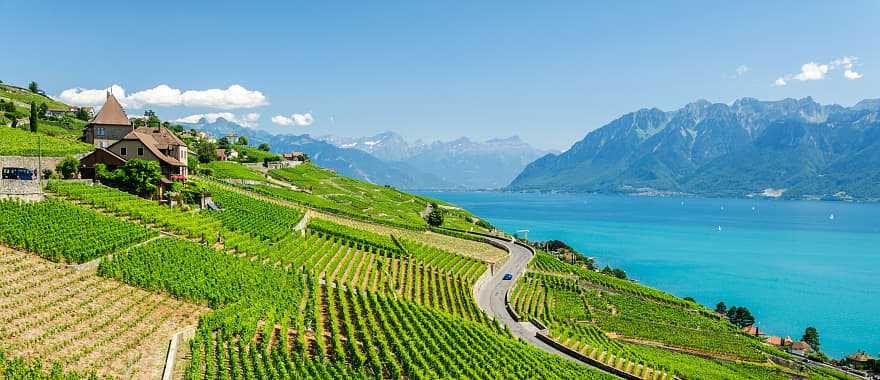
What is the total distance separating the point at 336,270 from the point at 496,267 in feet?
92.3

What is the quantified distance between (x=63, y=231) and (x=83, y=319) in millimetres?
10531

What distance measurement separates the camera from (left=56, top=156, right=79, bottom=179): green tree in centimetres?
4741

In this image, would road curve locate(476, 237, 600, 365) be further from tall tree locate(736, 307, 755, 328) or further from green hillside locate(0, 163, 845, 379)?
tall tree locate(736, 307, 755, 328)

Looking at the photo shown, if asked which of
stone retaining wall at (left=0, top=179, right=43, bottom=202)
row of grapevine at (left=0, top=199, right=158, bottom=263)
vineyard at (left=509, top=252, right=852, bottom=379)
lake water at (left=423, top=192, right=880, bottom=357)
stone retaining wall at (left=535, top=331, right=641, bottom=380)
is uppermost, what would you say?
stone retaining wall at (left=0, top=179, right=43, bottom=202)

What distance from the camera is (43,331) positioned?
2145 cm

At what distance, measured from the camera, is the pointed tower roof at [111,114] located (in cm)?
6431

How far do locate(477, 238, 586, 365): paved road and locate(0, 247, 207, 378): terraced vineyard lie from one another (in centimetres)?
2491

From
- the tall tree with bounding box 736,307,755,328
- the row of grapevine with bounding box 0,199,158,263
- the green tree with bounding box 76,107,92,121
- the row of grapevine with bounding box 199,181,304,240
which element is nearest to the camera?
the row of grapevine with bounding box 0,199,158,263

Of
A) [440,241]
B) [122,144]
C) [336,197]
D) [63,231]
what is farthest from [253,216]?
[336,197]

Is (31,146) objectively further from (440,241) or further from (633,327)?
(633,327)

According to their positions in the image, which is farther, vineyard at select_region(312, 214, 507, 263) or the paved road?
vineyard at select_region(312, 214, 507, 263)

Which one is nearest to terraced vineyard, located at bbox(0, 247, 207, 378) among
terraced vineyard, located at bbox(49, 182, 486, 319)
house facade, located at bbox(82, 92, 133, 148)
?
terraced vineyard, located at bbox(49, 182, 486, 319)

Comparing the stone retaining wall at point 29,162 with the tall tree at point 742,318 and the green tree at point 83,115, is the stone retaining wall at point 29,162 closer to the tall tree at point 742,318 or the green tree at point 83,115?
the green tree at point 83,115

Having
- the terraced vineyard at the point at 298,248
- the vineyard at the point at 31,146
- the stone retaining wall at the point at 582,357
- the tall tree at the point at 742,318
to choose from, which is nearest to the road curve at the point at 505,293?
the stone retaining wall at the point at 582,357
